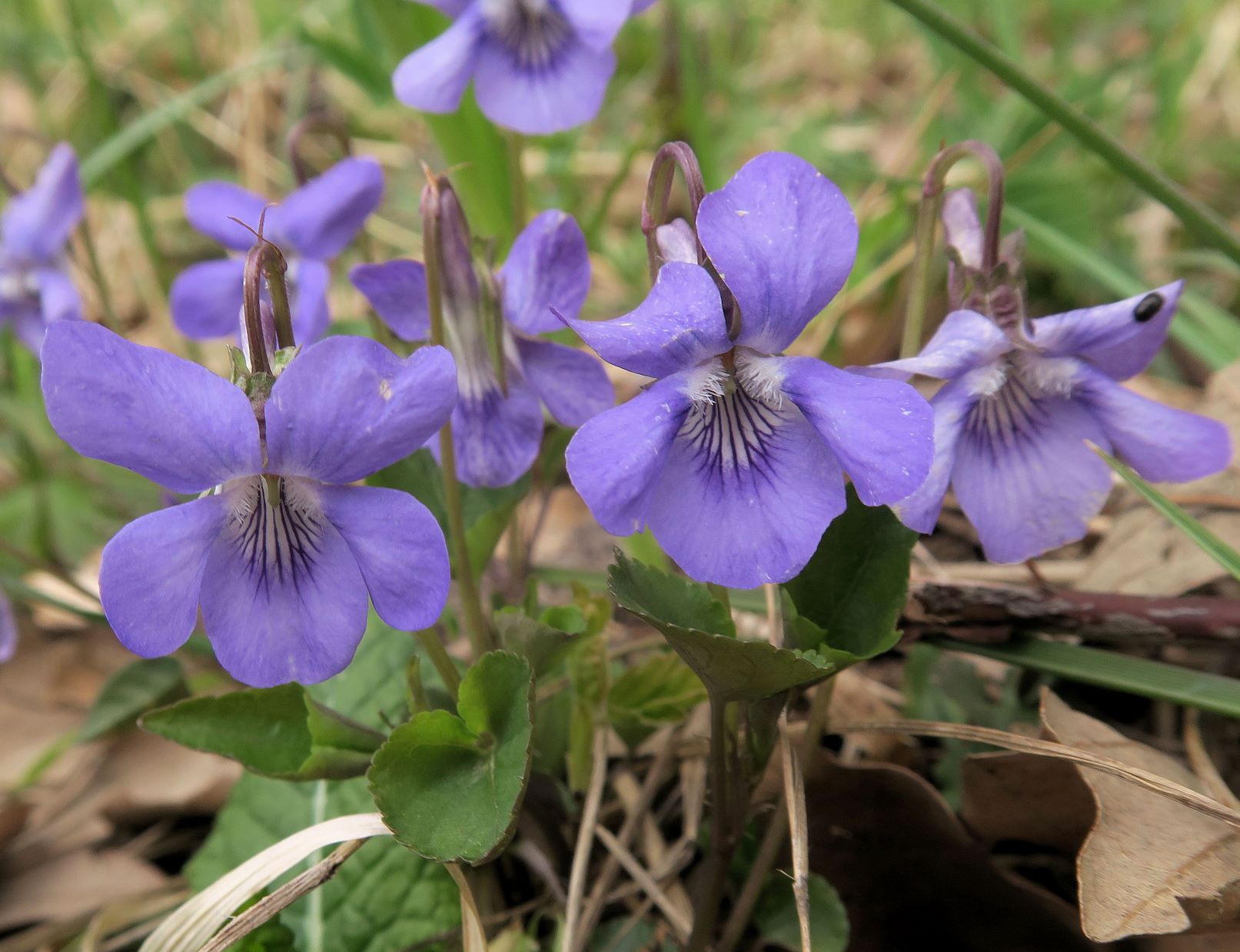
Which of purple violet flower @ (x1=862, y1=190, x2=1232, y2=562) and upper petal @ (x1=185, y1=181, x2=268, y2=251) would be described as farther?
upper petal @ (x1=185, y1=181, x2=268, y2=251)

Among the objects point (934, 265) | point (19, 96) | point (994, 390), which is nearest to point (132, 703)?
point (994, 390)

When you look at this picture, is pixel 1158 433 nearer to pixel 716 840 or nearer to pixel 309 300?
pixel 716 840

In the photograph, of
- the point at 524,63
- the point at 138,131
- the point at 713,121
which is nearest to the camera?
the point at 524,63

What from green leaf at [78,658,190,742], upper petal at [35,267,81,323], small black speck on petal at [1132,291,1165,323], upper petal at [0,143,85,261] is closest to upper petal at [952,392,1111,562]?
small black speck on petal at [1132,291,1165,323]

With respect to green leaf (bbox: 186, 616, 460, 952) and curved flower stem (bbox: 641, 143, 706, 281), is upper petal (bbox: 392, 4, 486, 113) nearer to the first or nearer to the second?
curved flower stem (bbox: 641, 143, 706, 281)

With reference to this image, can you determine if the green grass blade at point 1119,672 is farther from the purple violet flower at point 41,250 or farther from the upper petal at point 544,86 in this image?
the purple violet flower at point 41,250

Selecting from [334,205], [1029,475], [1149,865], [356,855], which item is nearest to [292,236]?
[334,205]

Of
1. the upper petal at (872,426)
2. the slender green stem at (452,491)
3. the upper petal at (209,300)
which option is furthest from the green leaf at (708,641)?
the upper petal at (209,300)
